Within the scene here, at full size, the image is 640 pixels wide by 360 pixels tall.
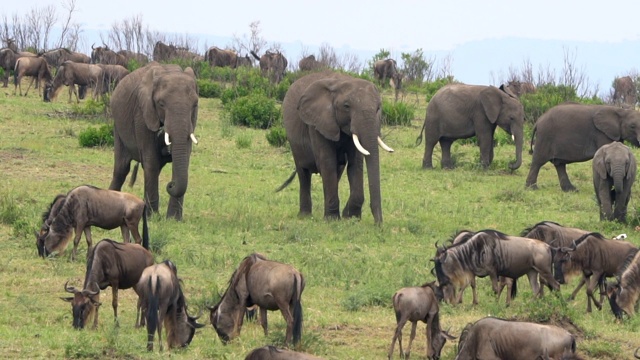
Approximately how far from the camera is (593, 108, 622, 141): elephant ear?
22156 millimetres

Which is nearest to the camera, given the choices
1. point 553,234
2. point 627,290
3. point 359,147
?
point 627,290

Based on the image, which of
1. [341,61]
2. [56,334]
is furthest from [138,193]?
[341,61]

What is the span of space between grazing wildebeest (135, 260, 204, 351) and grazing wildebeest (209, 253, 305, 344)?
31cm

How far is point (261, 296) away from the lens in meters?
10.5

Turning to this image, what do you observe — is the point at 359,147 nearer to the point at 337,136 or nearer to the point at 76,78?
the point at 337,136

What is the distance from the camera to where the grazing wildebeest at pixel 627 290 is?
40.3 ft

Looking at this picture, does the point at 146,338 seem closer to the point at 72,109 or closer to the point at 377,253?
the point at 377,253

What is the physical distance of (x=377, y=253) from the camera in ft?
50.8

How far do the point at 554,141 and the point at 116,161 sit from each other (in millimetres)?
8145

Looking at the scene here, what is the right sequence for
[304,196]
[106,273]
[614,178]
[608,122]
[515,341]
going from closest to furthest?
[515,341]
[106,273]
[614,178]
[304,196]
[608,122]

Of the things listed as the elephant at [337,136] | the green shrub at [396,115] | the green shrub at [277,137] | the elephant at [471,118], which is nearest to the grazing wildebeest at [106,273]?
the elephant at [337,136]

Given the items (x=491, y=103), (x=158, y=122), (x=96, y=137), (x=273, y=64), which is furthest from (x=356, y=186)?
(x=273, y=64)

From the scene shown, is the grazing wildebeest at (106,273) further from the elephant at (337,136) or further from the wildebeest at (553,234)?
the elephant at (337,136)

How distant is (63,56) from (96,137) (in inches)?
641
